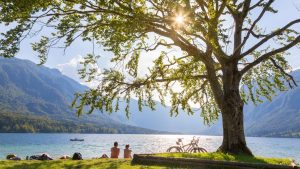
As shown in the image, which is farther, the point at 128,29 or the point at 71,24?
the point at 71,24

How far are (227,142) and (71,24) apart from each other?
40.9 feet

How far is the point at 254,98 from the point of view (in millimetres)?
33312

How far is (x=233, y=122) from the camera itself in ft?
82.6

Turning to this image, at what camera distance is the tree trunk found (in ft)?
82.0

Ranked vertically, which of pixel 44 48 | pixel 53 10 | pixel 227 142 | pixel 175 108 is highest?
pixel 53 10

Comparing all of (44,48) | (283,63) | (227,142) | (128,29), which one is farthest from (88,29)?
(283,63)

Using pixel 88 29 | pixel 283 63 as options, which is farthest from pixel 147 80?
pixel 283 63

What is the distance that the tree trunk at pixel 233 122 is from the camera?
2500 cm

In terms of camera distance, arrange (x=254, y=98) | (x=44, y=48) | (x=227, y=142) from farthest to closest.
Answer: (x=254, y=98) < (x=227, y=142) < (x=44, y=48)

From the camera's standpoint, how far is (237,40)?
27.8 metres

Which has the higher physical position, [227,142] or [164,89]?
[164,89]

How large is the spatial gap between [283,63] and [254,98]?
189 inches

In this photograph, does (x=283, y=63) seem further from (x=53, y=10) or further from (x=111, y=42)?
(x=53, y=10)

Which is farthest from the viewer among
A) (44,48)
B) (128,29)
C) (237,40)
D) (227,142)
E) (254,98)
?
(254,98)
